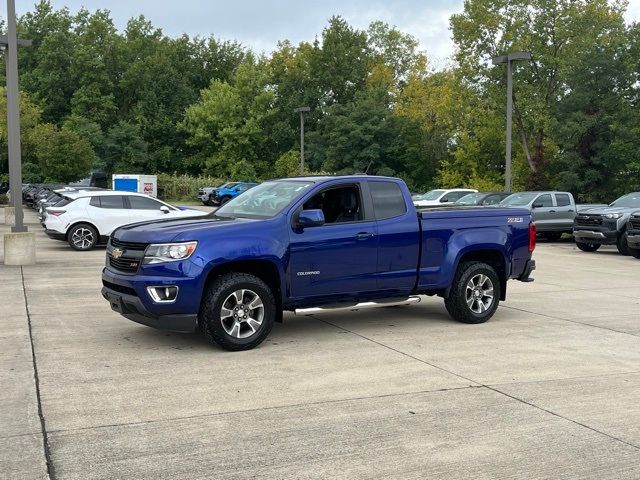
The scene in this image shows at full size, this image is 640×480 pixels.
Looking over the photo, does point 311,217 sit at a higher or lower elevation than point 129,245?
higher

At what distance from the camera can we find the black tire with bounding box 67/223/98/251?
1922cm

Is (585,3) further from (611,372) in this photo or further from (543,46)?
(611,372)

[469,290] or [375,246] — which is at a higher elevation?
[375,246]

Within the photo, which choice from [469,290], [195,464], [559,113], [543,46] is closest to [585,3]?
[543,46]

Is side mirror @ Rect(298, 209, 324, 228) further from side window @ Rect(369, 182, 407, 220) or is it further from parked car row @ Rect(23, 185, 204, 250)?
parked car row @ Rect(23, 185, 204, 250)

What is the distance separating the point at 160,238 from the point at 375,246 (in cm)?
254

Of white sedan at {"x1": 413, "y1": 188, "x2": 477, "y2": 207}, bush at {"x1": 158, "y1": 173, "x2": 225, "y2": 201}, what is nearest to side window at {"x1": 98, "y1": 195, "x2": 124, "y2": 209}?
white sedan at {"x1": 413, "y1": 188, "x2": 477, "y2": 207}

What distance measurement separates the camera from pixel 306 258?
7992mm

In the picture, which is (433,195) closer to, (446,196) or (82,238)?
(446,196)

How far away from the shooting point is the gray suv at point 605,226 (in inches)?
798

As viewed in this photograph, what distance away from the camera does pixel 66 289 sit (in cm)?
1225

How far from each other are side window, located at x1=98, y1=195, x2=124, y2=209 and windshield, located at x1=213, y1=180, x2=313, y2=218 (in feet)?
37.2

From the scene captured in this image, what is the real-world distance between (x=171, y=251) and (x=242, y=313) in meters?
1.00

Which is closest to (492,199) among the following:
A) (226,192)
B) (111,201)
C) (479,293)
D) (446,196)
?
(446,196)
